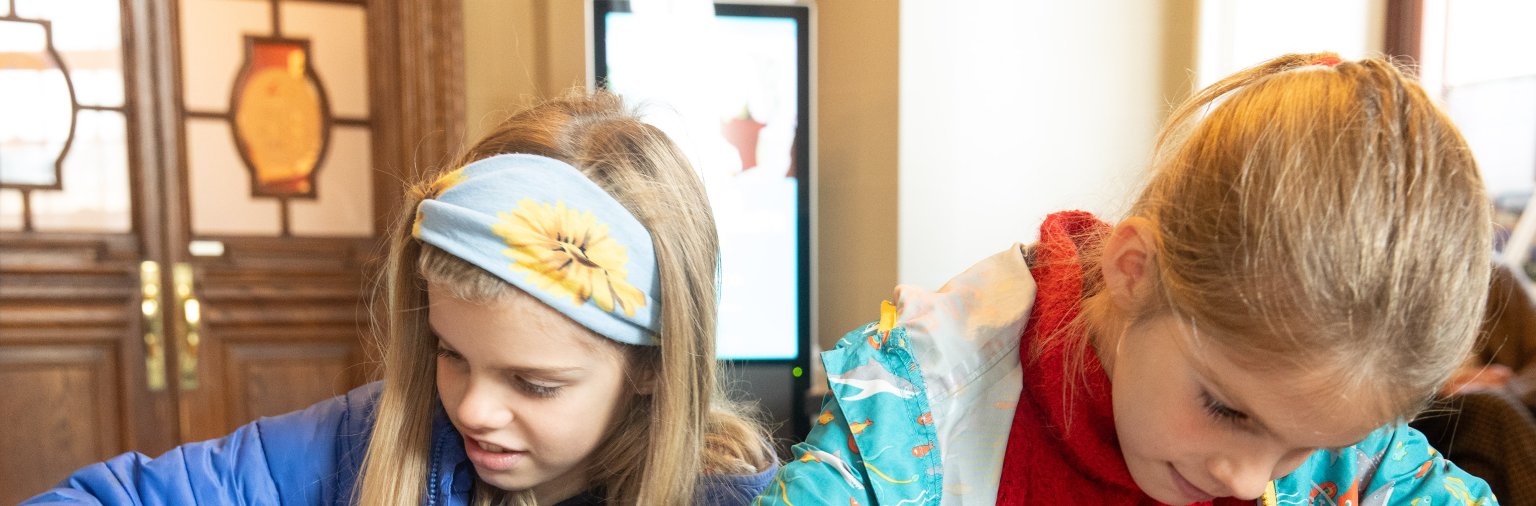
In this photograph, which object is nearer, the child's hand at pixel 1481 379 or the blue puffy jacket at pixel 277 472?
the blue puffy jacket at pixel 277 472

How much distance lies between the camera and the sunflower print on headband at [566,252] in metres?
0.85

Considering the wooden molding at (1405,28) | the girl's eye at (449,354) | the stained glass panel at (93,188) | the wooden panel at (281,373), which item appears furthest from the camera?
the wooden panel at (281,373)

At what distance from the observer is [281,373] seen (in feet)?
9.36

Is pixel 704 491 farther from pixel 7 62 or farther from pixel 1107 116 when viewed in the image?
pixel 7 62

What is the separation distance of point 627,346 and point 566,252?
0.41ft

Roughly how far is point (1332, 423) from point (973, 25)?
1678 millimetres

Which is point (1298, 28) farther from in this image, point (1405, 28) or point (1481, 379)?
point (1481, 379)

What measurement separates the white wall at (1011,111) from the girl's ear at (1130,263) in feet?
4.84

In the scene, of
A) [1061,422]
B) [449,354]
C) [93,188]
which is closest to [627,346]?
[449,354]

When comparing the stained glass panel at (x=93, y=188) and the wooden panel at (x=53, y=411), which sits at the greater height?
the stained glass panel at (x=93, y=188)

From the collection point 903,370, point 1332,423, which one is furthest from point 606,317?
point 1332,423

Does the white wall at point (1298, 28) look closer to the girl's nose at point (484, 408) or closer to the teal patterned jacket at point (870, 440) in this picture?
the teal patterned jacket at point (870, 440)

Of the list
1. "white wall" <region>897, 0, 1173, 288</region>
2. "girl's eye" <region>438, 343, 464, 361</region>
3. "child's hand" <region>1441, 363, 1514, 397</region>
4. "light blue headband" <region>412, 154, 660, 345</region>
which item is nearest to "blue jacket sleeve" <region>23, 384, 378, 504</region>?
"girl's eye" <region>438, 343, 464, 361</region>

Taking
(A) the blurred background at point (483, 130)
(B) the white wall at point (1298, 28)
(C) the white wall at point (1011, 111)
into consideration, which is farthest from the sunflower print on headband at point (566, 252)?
(B) the white wall at point (1298, 28)
